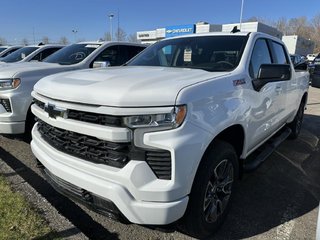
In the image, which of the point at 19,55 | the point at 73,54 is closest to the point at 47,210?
the point at 73,54

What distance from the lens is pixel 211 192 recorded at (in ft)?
9.03

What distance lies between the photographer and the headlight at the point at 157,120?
2203 millimetres

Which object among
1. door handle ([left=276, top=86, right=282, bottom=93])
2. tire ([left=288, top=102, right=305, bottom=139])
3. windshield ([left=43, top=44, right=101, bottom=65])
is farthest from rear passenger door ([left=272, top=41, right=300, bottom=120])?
windshield ([left=43, top=44, right=101, bottom=65])

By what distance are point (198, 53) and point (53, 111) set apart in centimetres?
187

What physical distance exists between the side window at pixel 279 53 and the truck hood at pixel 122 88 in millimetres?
2040

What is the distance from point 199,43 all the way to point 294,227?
227 cm

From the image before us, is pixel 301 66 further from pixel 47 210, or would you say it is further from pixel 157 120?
pixel 47 210

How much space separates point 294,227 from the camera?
3125mm

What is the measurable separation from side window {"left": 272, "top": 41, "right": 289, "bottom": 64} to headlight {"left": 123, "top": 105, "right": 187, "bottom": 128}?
2885 millimetres

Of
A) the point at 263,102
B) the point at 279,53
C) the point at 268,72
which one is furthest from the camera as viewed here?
the point at 279,53

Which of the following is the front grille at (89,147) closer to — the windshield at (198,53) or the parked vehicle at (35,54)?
the windshield at (198,53)

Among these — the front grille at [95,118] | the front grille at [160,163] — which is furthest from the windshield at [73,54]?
the front grille at [160,163]

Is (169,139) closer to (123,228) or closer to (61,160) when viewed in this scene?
(61,160)

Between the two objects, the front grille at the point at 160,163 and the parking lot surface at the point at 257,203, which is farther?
the parking lot surface at the point at 257,203
